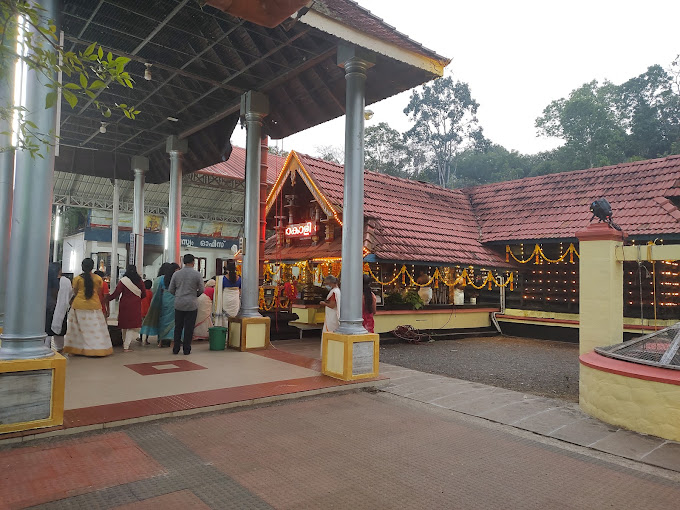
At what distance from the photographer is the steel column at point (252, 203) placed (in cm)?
919

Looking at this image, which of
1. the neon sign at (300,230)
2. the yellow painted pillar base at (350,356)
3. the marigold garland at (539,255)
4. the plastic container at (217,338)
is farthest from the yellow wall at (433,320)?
the yellow painted pillar base at (350,356)

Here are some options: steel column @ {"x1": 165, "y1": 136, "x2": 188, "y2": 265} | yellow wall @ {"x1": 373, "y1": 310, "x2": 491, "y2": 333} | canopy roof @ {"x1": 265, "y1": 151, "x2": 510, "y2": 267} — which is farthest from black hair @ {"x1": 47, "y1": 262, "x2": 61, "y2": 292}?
yellow wall @ {"x1": 373, "y1": 310, "x2": 491, "y2": 333}

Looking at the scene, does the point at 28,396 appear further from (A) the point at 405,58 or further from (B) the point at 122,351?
(A) the point at 405,58

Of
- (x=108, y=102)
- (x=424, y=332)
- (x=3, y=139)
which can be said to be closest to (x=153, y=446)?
(x=3, y=139)

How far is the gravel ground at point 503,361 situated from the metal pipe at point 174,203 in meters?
5.97

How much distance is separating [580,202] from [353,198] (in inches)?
397

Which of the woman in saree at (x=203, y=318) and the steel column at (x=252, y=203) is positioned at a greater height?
the steel column at (x=252, y=203)

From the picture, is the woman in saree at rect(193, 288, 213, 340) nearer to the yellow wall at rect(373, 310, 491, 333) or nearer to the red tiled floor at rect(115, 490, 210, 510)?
the yellow wall at rect(373, 310, 491, 333)

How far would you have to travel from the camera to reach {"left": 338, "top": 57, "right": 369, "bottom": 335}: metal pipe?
715cm

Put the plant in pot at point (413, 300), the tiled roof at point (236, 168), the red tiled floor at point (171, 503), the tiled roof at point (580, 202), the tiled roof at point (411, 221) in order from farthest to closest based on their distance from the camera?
the tiled roof at point (236, 168), the plant in pot at point (413, 300), the tiled roof at point (411, 221), the tiled roof at point (580, 202), the red tiled floor at point (171, 503)

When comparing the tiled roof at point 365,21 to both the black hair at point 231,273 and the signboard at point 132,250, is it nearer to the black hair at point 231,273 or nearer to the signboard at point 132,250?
the black hair at point 231,273

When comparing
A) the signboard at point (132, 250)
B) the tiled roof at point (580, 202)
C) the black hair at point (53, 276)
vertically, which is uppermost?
the tiled roof at point (580, 202)

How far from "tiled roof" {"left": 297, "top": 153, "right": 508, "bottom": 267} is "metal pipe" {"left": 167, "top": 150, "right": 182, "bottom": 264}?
370 cm

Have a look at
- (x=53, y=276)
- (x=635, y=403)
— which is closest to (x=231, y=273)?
(x=53, y=276)
